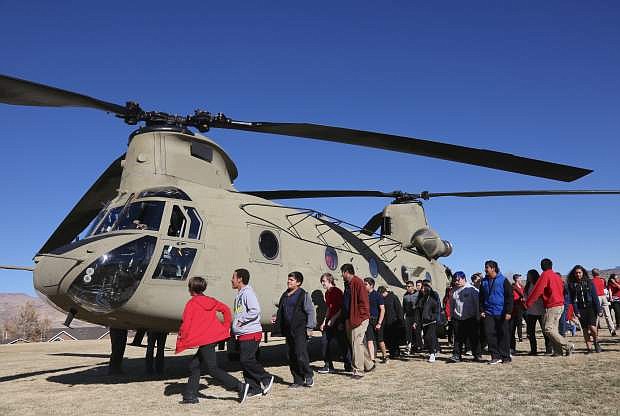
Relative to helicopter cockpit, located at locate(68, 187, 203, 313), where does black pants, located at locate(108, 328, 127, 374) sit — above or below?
below

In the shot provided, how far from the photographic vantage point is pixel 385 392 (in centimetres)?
638

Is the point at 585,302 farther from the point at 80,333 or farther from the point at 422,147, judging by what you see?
the point at 80,333

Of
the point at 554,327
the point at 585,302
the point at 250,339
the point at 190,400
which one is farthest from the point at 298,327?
the point at 585,302

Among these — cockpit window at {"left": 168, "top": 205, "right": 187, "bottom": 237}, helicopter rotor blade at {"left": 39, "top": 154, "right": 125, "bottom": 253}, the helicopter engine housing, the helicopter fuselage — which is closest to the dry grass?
the helicopter fuselage

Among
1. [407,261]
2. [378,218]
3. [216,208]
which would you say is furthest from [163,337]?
[378,218]

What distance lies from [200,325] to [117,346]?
374cm

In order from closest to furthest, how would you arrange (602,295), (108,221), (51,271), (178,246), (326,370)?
(51,271) → (178,246) → (108,221) → (326,370) → (602,295)

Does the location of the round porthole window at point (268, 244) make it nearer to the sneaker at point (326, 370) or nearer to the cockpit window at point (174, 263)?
the cockpit window at point (174, 263)

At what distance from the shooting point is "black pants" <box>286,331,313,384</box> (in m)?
7.04

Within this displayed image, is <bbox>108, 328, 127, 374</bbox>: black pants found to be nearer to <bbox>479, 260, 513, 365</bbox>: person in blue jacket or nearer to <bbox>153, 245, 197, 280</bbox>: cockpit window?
<bbox>153, 245, 197, 280</bbox>: cockpit window

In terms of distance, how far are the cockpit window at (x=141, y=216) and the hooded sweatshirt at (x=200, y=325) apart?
2011mm

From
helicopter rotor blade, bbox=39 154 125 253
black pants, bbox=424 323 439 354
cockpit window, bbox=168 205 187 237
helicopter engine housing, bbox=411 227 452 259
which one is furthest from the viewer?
helicopter engine housing, bbox=411 227 452 259

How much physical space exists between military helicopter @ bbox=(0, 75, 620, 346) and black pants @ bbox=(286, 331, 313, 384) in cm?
161

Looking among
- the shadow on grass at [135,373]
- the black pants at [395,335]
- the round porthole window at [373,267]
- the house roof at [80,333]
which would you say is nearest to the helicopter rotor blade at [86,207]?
the shadow on grass at [135,373]
